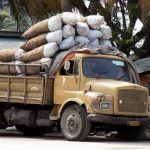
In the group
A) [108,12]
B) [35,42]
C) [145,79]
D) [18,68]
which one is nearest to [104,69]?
[35,42]

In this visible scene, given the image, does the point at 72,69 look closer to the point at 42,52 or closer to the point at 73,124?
the point at 42,52

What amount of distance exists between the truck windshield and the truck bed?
1.24 metres

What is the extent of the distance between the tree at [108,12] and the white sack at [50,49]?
6.23m

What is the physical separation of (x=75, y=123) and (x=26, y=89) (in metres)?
2.22

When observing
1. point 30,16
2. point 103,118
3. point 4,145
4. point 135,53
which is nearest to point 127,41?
point 135,53

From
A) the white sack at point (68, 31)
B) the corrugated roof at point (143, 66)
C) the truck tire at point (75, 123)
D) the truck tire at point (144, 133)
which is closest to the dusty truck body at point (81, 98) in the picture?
the truck tire at point (75, 123)

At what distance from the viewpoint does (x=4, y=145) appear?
15.0 meters

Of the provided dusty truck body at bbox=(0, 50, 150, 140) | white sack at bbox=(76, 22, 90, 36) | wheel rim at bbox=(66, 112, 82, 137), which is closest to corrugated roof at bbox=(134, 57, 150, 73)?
white sack at bbox=(76, 22, 90, 36)

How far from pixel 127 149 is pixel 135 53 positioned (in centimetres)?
1390

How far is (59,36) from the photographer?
702 inches

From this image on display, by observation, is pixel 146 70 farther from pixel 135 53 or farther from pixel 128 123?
pixel 128 123

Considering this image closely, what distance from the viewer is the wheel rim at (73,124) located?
54.7ft

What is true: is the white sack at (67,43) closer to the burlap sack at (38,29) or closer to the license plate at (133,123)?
the burlap sack at (38,29)

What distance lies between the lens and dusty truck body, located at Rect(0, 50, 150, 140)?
54.4ft
